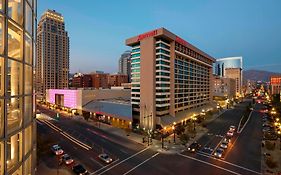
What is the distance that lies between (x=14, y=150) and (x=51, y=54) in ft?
567

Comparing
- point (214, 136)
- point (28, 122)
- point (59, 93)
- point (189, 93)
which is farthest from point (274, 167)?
point (59, 93)

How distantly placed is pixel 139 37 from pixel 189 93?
3671 cm

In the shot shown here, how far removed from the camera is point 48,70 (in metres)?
164

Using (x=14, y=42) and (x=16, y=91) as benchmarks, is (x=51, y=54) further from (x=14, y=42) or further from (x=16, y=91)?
(x=16, y=91)

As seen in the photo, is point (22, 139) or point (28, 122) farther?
point (28, 122)

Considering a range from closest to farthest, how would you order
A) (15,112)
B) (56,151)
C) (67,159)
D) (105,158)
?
(15,112)
(67,159)
(105,158)
(56,151)

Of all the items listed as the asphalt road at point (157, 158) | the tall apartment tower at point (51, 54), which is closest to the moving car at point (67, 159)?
the asphalt road at point (157, 158)

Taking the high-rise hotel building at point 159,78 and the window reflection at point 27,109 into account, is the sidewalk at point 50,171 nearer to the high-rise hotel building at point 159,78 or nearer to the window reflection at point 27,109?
the window reflection at point 27,109

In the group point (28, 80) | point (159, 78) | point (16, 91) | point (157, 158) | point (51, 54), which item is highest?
point (51, 54)

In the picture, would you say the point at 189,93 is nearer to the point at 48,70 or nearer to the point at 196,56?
the point at 196,56

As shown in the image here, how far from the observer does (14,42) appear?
495 inches

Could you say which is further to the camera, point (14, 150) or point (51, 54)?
point (51, 54)

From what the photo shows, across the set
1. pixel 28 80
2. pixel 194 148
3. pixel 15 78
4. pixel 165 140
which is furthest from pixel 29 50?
pixel 165 140

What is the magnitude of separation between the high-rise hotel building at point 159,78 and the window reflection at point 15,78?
5467 cm
